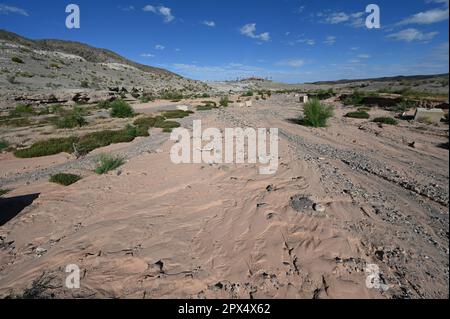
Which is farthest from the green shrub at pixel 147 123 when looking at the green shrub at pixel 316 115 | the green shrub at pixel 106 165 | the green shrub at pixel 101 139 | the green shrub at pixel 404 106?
the green shrub at pixel 404 106

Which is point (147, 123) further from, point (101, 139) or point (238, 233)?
point (238, 233)

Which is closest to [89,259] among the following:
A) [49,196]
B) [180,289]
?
[180,289]

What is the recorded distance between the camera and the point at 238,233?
431cm

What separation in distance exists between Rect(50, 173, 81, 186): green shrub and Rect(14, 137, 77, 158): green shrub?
12.9ft

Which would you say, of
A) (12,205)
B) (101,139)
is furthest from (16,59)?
(12,205)

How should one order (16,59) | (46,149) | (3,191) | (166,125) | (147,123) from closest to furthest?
1. (3,191)
2. (46,149)
3. (166,125)
4. (147,123)
5. (16,59)

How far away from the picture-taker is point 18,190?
701 centimetres

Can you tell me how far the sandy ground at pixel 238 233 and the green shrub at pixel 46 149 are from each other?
12.2 ft

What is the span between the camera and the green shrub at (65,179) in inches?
281

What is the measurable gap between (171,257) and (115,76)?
161 feet

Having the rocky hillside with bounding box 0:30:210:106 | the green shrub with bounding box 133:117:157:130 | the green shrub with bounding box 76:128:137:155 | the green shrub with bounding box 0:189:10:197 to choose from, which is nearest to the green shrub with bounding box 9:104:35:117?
the rocky hillside with bounding box 0:30:210:106

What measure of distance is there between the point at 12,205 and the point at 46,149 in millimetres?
5523
